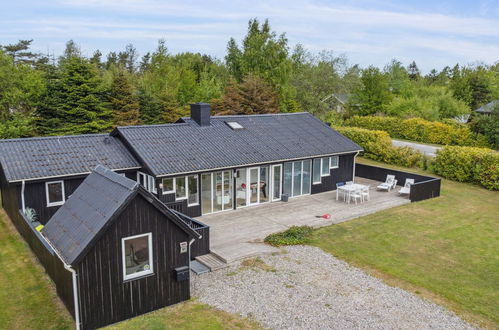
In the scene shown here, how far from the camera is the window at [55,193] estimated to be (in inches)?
589

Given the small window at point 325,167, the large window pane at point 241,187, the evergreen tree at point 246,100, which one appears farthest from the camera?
the evergreen tree at point 246,100

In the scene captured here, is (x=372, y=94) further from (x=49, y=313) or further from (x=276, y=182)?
(x=49, y=313)

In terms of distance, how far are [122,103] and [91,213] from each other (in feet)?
86.8

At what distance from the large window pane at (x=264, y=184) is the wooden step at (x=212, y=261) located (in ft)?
19.8

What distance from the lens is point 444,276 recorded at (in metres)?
11.8

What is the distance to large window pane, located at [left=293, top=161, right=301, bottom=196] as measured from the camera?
1956 cm

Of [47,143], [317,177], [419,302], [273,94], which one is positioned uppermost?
[273,94]

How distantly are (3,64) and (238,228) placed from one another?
2357 cm

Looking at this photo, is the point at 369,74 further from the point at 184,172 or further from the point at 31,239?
the point at 31,239

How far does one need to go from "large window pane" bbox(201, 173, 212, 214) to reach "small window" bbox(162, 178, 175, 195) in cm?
136

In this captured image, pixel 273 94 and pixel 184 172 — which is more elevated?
pixel 273 94

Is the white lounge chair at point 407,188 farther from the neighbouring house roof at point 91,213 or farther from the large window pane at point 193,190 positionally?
the neighbouring house roof at point 91,213

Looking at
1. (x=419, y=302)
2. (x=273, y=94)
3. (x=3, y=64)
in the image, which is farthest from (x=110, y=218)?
(x=273, y=94)

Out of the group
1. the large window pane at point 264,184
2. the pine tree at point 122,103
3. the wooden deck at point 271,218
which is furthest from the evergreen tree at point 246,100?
the large window pane at point 264,184
